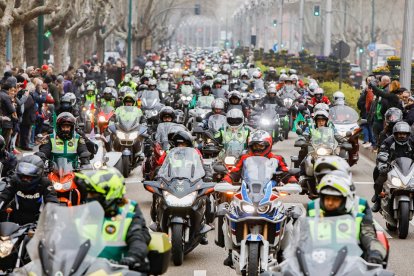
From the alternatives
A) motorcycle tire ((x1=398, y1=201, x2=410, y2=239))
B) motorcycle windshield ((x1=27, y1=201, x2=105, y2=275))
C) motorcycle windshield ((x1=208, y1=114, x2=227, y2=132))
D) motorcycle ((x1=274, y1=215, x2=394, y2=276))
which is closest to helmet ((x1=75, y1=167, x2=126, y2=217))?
motorcycle windshield ((x1=27, y1=201, x2=105, y2=275))

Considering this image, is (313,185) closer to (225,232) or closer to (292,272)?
(225,232)

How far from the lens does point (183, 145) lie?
13.6m

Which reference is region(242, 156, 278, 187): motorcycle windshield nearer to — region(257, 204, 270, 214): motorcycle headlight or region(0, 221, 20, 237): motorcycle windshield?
region(257, 204, 270, 214): motorcycle headlight

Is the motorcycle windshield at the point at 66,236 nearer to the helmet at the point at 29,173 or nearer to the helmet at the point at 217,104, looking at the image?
the helmet at the point at 29,173

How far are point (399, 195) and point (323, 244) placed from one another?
7411 mm

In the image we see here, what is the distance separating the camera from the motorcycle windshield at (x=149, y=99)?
2614cm

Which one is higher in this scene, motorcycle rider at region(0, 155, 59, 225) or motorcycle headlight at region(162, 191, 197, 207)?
motorcycle rider at region(0, 155, 59, 225)

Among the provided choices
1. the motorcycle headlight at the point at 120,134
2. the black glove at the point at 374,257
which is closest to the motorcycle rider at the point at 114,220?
the black glove at the point at 374,257

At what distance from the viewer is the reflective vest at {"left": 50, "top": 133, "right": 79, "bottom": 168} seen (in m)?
14.6

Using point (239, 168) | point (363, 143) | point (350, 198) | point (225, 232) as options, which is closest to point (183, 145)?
point (239, 168)

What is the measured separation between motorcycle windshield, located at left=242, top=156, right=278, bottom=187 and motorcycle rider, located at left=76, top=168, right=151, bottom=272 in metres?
3.54

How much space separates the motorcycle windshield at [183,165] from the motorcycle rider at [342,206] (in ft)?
15.3

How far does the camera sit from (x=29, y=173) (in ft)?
35.4

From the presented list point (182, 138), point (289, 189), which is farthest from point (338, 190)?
point (182, 138)
